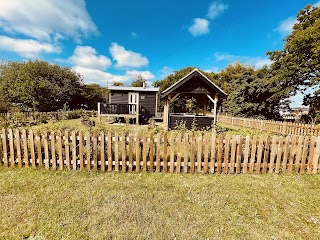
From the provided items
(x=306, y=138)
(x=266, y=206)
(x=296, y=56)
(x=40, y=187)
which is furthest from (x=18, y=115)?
(x=296, y=56)

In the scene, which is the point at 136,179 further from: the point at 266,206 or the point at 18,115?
the point at 18,115

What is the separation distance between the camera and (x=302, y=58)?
1606cm

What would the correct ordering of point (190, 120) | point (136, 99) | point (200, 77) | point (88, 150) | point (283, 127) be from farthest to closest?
1. point (136, 99)
2. point (190, 120)
3. point (283, 127)
4. point (200, 77)
5. point (88, 150)

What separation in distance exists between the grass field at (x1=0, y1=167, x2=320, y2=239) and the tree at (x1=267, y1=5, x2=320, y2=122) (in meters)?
15.5

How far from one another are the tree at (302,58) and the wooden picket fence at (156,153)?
1371 centimetres

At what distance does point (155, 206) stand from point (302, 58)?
20.0 meters

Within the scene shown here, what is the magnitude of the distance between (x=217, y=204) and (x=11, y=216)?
147 inches

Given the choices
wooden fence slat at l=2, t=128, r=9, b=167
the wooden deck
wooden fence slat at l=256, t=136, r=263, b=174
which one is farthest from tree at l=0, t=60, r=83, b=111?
wooden fence slat at l=256, t=136, r=263, b=174

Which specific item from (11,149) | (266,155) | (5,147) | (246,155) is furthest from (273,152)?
(5,147)

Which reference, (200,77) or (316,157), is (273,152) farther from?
(200,77)

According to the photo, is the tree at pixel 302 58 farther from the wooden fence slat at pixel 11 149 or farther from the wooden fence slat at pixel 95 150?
the wooden fence slat at pixel 11 149

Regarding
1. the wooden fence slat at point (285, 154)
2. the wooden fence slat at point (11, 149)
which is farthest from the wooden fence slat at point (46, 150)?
the wooden fence slat at point (285, 154)

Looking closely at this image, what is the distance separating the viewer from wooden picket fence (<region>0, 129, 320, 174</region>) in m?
4.77

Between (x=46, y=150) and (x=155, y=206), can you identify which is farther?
(x=46, y=150)
